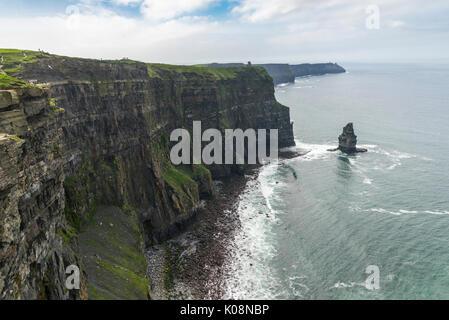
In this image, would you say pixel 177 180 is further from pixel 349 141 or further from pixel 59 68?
pixel 349 141

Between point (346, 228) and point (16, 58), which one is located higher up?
point (16, 58)

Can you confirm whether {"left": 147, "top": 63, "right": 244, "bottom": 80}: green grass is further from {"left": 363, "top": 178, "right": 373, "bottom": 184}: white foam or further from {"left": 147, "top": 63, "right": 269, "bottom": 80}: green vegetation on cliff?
{"left": 363, "top": 178, "right": 373, "bottom": 184}: white foam

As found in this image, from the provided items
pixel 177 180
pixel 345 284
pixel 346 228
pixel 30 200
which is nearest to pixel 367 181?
pixel 346 228

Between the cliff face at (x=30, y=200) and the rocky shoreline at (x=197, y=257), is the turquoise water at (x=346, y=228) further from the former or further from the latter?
the cliff face at (x=30, y=200)

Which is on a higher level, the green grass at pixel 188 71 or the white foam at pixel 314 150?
the green grass at pixel 188 71

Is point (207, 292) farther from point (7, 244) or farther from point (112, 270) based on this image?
point (7, 244)

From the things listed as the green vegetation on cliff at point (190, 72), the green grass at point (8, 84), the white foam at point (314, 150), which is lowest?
the white foam at point (314, 150)

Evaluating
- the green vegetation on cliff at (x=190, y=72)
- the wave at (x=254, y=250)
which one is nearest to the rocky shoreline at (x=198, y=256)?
the wave at (x=254, y=250)
